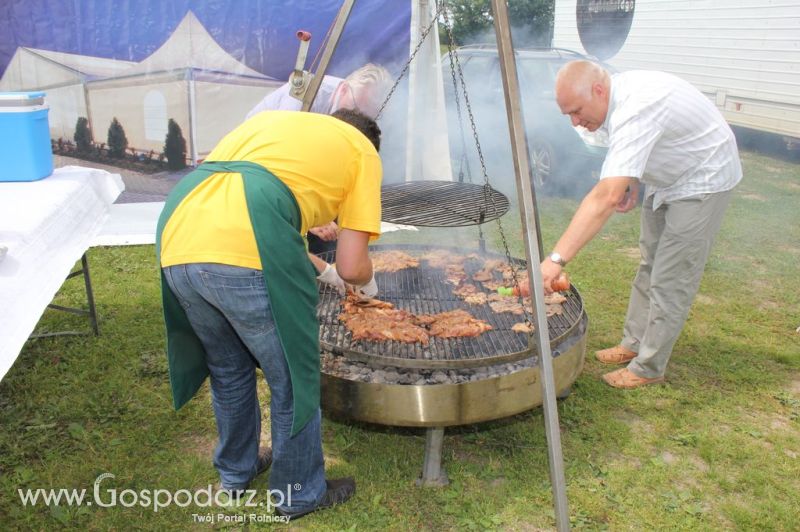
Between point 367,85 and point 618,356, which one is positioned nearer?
point 367,85

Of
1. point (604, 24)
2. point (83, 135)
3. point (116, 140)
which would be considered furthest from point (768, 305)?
point (604, 24)

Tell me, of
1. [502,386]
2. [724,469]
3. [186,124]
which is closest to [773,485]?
[724,469]

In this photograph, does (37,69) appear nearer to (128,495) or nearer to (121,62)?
(121,62)

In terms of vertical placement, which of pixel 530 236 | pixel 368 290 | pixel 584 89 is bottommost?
pixel 368 290

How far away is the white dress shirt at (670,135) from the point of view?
3.15 m

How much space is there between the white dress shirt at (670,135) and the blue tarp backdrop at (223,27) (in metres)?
3.56

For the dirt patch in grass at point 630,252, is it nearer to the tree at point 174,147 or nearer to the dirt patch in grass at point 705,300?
the dirt patch in grass at point 705,300

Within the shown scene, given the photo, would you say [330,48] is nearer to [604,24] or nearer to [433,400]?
[433,400]

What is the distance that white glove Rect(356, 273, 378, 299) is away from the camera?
3.38 meters

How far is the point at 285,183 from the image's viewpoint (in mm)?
2334

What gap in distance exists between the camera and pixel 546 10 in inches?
684

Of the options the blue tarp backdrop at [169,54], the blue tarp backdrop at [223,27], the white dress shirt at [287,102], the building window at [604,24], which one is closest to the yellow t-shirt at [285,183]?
the white dress shirt at [287,102]

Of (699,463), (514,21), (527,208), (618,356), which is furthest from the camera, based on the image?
(514,21)

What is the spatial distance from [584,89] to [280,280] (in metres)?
2.00
